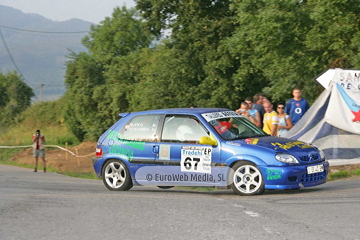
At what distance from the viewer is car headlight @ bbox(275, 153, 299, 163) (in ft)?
30.2

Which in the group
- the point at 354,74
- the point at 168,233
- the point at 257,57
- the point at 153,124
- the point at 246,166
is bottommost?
the point at 168,233

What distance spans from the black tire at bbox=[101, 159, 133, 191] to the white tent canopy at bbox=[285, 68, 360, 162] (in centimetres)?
434

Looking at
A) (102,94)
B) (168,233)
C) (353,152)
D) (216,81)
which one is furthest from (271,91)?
(102,94)

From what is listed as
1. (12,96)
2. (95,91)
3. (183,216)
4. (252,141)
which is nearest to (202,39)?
(95,91)

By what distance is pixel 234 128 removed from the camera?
10219 mm

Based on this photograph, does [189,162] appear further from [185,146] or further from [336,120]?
[336,120]

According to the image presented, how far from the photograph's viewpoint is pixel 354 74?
13.3 meters

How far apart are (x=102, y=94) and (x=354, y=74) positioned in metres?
28.4

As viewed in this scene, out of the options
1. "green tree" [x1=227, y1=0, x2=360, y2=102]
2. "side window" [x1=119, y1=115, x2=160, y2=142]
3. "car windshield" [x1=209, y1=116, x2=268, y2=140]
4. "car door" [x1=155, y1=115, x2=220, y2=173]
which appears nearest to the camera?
"car door" [x1=155, y1=115, x2=220, y2=173]

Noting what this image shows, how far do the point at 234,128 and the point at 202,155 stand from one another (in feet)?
2.70

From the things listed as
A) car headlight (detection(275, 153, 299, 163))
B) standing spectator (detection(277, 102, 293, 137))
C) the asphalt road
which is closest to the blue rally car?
car headlight (detection(275, 153, 299, 163))

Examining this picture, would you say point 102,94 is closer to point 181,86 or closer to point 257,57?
point 181,86

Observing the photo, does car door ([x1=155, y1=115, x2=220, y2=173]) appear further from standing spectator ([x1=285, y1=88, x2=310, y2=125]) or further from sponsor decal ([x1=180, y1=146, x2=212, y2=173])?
standing spectator ([x1=285, y1=88, x2=310, y2=125])

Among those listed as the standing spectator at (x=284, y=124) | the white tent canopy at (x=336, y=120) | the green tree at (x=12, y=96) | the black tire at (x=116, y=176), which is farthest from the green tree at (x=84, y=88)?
the black tire at (x=116, y=176)
